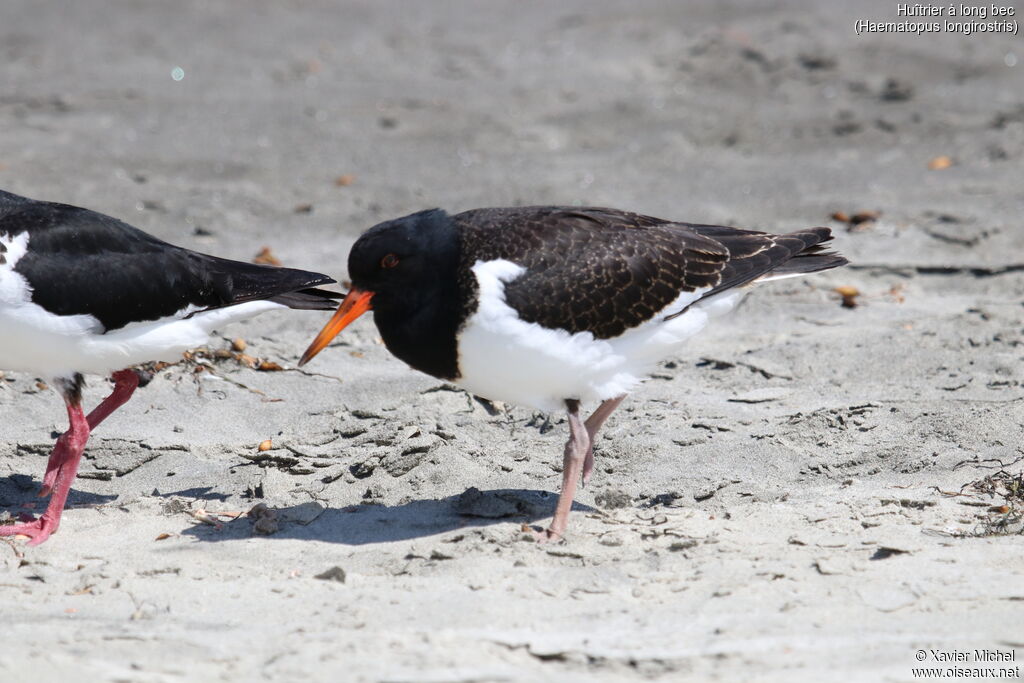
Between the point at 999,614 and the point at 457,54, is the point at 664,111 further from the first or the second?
the point at 999,614

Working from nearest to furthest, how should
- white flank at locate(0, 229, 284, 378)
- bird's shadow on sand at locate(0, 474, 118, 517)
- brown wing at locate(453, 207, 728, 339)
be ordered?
1. brown wing at locate(453, 207, 728, 339)
2. white flank at locate(0, 229, 284, 378)
3. bird's shadow on sand at locate(0, 474, 118, 517)

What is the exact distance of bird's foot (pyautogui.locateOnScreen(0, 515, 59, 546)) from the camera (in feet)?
18.2

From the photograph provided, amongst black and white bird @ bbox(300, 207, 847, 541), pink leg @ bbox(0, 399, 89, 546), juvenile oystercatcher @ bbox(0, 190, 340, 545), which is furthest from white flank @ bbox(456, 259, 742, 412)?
pink leg @ bbox(0, 399, 89, 546)

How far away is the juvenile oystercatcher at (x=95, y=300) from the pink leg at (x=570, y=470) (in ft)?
4.95

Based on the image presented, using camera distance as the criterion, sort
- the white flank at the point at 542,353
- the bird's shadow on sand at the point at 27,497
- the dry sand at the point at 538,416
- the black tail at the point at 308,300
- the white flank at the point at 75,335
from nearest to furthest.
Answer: the dry sand at the point at 538,416, the white flank at the point at 542,353, the white flank at the point at 75,335, the bird's shadow on sand at the point at 27,497, the black tail at the point at 308,300

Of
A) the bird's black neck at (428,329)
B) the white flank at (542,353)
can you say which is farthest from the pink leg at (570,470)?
the bird's black neck at (428,329)

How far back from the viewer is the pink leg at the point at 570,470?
5.49 metres

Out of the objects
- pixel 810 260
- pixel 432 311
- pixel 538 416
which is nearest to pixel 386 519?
pixel 432 311

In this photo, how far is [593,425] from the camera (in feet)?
20.3

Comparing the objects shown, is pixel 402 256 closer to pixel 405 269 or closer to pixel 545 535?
pixel 405 269

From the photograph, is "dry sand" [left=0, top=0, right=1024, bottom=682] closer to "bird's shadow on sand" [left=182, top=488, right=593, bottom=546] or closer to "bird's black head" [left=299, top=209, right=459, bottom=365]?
"bird's shadow on sand" [left=182, top=488, right=593, bottom=546]

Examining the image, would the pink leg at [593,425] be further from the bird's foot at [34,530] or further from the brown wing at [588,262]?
the bird's foot at [34,530]

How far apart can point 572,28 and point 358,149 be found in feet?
14.4

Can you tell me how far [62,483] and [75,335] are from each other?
726mm
